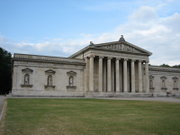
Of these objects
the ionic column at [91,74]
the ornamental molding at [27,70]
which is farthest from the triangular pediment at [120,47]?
the ornamental molding at [27,70]

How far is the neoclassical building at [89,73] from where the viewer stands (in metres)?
50.7

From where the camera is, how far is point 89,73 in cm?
5519

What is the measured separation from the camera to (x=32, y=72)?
51156mm

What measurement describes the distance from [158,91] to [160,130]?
61.4m

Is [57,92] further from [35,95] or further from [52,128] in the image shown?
[52,128]

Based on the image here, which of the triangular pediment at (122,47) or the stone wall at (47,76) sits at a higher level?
the triangular pediment at (122,47)

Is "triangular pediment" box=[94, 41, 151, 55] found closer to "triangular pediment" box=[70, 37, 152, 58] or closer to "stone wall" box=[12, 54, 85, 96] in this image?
"triangular pediment" box=[70, 37, 152, 58]

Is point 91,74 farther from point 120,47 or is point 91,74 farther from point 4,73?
point 4,73

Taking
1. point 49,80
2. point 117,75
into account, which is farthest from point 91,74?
point 49,80

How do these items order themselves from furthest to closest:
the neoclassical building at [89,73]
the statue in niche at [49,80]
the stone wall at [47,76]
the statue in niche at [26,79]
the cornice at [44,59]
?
1. the statue in niche at [49,80]
2. the neoclassical building at [89,73]
3. the statue in niche at [26,79]
4. the cornice at [44,59]
5. the stone wall at [47,76]

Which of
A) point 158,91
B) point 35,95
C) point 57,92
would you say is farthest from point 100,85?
point 158,91

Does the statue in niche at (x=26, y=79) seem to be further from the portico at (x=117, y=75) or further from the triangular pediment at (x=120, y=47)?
the triangular pediment at (x=120, y=47)

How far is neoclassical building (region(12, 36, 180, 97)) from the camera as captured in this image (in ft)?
166

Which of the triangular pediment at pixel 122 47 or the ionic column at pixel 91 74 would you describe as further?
the triangular pediment at pixel 122 47
